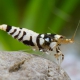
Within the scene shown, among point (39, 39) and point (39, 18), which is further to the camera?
point (39, 18)

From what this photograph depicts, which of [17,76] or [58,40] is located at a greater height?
[58,40]

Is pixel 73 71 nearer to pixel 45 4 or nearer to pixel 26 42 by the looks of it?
pixel 45 4

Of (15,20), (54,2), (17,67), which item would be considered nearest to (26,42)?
(17,67)

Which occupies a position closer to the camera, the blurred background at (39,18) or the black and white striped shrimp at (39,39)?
the black and white striped shrimp at (39,39)
